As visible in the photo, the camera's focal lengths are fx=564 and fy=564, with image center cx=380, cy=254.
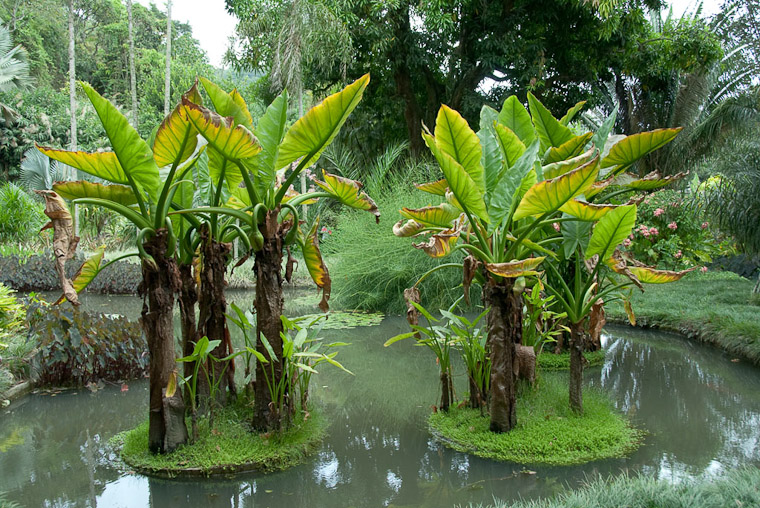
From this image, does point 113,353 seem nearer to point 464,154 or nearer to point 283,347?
point 283,347

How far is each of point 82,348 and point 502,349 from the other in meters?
3.75

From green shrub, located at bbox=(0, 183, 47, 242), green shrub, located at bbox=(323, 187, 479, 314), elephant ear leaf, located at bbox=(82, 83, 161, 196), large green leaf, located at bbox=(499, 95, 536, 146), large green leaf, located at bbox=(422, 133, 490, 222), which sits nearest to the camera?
elephant ear leaf, located at bbox=(82, 83, 161, 196)

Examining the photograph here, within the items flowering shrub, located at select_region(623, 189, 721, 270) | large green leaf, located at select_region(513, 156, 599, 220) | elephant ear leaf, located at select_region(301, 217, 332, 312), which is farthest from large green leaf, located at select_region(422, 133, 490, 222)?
flowering shrub, located at select_region(623, 189, 721, 270)

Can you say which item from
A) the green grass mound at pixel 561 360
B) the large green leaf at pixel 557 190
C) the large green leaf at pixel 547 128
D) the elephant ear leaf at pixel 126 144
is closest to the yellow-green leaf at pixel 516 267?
the large green leaf at pixel 557 190

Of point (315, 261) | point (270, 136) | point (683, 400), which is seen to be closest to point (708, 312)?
point (683, 400)

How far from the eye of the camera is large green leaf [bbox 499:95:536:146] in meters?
4.18

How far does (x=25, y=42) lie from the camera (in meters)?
28.2

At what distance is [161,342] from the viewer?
10.8 ft

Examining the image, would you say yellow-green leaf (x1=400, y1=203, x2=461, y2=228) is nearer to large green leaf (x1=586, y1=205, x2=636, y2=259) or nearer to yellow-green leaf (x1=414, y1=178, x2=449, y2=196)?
yellow-green leaf (x1=414, y1=178, x2=449, y2=196)

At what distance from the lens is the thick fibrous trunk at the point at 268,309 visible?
340 centimetres

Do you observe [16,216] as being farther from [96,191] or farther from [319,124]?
[319,124]

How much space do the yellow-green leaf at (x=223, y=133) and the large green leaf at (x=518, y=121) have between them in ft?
6.64

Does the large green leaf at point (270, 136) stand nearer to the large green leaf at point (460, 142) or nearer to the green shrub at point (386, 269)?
the large green leaf at point (460, 142)

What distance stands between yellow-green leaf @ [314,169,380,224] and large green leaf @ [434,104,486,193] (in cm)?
58
